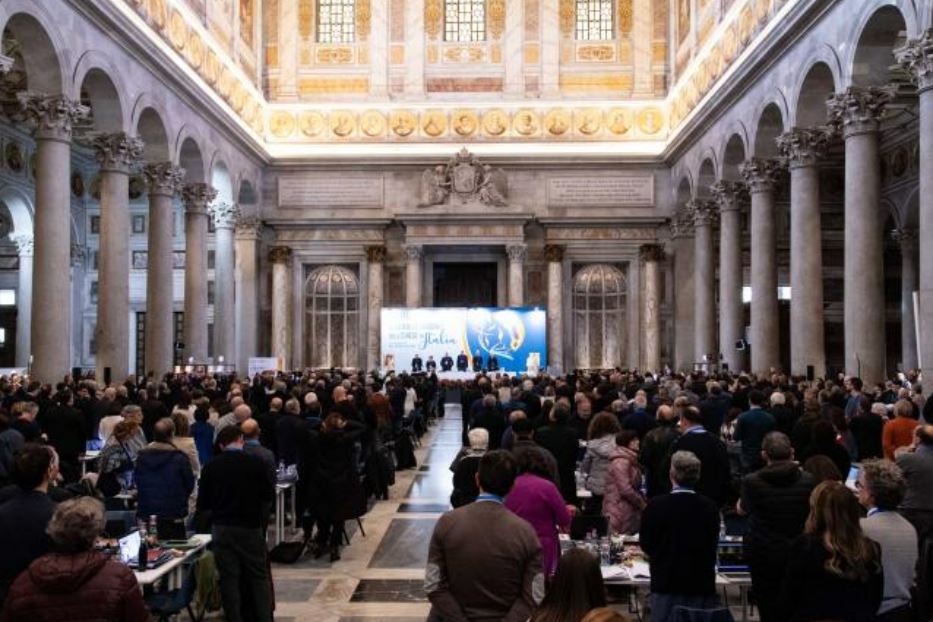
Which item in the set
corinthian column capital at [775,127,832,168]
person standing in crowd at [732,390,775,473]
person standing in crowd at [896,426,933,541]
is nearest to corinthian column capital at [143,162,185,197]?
corinthian column capital at [775,127,832,168]

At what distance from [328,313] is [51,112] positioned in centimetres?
1909

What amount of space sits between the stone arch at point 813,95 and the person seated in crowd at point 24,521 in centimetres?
1901

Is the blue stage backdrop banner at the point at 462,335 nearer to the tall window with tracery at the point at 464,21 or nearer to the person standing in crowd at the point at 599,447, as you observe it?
the tall window with tracery at the point at 464,21

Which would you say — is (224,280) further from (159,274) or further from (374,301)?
(159,274)

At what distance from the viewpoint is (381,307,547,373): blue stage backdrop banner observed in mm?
33406

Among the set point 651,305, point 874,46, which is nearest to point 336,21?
point 651,305

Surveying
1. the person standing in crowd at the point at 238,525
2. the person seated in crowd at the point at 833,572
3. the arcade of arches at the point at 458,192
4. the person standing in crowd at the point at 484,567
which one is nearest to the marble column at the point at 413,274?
the arcade of arches at the point at 458,192

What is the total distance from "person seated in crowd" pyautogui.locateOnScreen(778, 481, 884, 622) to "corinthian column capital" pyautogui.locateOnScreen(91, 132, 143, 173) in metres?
20.7

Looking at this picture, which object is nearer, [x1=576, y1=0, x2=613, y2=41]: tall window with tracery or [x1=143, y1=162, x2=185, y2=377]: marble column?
[x1=143, y1=162, x2=185, y2=377]: marble column

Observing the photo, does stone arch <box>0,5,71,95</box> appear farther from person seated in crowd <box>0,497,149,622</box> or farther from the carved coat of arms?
the carved coat of arms

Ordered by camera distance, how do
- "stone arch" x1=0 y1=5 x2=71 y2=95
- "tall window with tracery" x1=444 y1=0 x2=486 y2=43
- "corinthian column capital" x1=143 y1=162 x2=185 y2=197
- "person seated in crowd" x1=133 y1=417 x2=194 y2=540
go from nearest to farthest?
1. "person seated in crowd" x1=133 y1=417 x2=194 y2=540
2. "stone arch" x1=0 y1=5 x2=71 y2=95
3. "corinthian column capital" x1=143 y1=162 x2=185 y2=197
4. "tall window with tracery" x1=444 y1=0 x2=486 y2=43

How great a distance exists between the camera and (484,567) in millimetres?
4629

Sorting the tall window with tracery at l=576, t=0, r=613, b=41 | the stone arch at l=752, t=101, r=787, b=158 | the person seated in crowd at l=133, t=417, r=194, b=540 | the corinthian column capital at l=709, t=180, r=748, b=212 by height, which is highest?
the tall window with tracery at l=576, t=0, r=613, b=41

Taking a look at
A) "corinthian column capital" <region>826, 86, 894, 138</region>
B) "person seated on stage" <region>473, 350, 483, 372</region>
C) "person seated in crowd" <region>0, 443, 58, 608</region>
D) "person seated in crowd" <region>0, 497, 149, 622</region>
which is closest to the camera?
"person seated in crowd" <region>0, 497, 149, 622</region>
